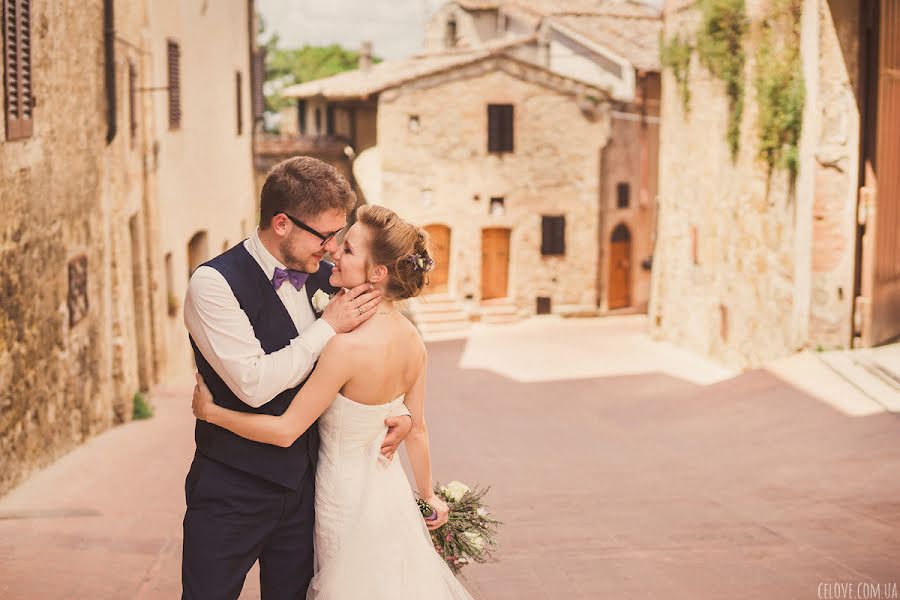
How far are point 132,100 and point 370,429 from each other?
9.94 m

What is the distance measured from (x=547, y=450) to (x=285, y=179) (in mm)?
6955

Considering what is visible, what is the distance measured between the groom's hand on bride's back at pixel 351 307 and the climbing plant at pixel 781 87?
365 inches

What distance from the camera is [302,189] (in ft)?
10.8

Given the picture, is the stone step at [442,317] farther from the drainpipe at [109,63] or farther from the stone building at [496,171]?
the drainpipe at [109,63]

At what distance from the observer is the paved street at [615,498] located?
4906 millimetres

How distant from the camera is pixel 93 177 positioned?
388 inches

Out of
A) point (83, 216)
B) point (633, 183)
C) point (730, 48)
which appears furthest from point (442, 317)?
point (83, 216)

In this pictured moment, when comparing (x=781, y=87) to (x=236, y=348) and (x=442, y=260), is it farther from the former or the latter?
(x=442, y=260)

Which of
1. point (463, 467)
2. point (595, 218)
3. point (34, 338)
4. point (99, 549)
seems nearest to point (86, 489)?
point (34, 338)

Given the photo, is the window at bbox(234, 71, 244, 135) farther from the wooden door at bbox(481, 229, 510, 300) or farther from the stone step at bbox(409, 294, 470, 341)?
the wooden door at bbox(481, 229, 510, 300)

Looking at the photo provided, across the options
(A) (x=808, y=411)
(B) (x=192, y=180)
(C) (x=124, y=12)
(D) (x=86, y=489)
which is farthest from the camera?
(B) (x=192, y=180)

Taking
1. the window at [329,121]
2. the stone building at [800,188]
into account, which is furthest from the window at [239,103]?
the stone building at [800,188]

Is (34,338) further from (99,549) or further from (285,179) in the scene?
(285,179)

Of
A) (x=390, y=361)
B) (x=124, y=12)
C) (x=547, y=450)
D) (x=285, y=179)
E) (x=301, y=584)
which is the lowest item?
(x=547, y=450)
